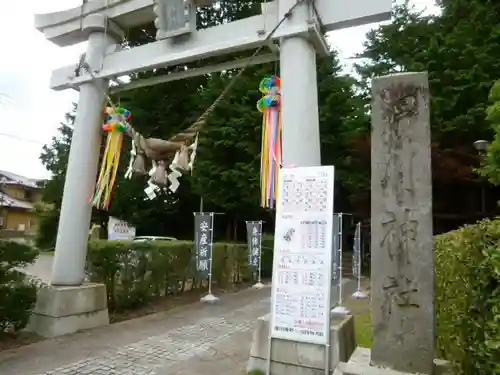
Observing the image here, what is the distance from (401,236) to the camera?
3.19 m

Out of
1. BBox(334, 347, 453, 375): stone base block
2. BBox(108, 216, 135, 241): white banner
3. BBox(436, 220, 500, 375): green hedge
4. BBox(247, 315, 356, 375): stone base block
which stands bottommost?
BBox(247, 315, 356, 375): stone base block

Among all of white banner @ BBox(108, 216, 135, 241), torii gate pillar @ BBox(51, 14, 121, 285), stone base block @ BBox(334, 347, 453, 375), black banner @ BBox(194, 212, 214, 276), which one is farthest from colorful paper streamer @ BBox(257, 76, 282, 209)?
white banner @ BBox(108, 216, 135, 241)

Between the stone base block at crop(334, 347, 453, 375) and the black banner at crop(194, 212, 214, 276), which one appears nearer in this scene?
the stone base block at crop(334, 347, 453, 375)

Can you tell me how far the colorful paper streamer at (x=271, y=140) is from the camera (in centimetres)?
510

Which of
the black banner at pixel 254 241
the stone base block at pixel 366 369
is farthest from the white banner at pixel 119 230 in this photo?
the stone base block at pixel 366 369

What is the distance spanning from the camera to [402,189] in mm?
3256

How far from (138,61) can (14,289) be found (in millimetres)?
3876

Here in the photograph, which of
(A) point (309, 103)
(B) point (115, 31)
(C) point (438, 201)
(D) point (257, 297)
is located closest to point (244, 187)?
(D) point (257, 297)

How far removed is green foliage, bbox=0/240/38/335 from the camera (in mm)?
5520

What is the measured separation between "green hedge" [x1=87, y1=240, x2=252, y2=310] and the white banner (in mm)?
6844

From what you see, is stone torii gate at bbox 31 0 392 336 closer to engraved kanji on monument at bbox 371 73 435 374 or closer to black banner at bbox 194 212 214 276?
engraved kanji on monument at bbox 371 73 435 374

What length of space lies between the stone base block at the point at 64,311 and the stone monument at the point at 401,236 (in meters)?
4.58

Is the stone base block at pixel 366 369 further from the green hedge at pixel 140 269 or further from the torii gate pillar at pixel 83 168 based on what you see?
the green hedge at pixel 140 269

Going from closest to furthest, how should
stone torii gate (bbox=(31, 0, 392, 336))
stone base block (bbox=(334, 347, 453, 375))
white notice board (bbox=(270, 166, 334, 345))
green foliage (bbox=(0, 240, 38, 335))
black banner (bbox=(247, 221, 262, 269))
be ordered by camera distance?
stone base block (bbox=(334, 347, 453, 375))
white notice board (bbox=(270, 166, 334, 345))
stone torii gate (bbox=(31, 0, 392, 336))
green foliage (bbox=(0, 240, 38, 335))
black banner (bbox=(247, 221, 262, 269))
